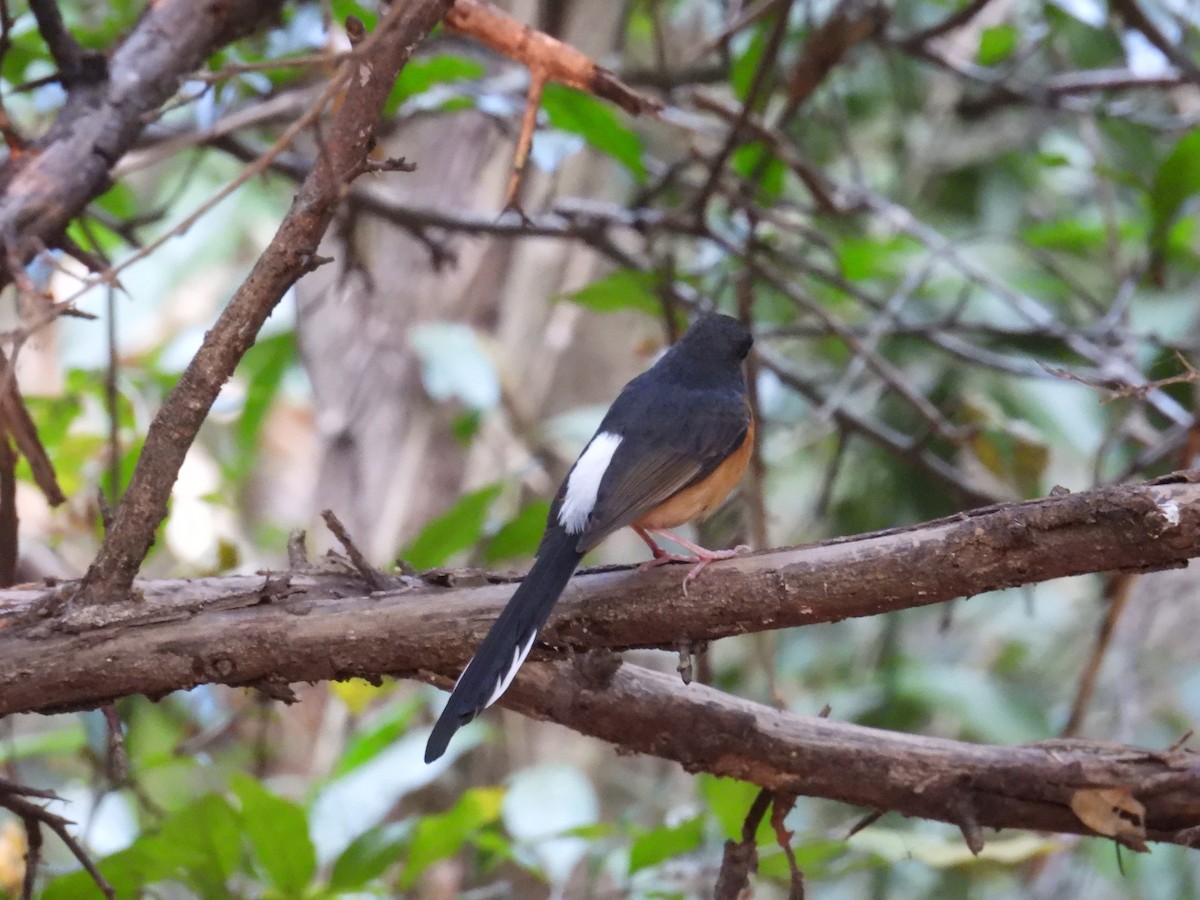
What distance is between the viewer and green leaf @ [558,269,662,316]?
3898mm

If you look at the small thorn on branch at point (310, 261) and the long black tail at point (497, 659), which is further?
the long black tail at point (497, 659)

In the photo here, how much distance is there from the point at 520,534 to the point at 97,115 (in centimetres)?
166

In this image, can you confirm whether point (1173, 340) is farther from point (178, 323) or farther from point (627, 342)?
point (178, 323)

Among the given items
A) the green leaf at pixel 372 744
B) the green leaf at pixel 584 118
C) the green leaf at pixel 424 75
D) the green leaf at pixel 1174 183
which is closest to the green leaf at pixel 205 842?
the green leaf at pixel 372 744

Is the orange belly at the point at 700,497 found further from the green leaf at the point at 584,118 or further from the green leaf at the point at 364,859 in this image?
the green leaf at the point at 584,118

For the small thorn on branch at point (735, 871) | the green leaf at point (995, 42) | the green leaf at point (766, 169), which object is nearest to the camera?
the small thorn on branch at point (735, 871)

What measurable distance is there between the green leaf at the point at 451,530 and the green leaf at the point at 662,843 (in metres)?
1.08

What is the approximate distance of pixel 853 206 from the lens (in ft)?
14.6

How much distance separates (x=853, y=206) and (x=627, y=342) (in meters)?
2.19

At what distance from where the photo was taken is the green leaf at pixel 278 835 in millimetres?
2621

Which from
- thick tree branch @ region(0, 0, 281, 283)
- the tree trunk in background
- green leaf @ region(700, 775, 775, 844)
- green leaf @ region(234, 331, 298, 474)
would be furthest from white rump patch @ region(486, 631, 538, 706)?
the tree trunk in background

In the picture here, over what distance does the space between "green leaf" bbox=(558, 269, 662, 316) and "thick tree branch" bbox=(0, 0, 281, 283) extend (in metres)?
1.33

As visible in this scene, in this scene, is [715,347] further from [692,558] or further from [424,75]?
[424,75]

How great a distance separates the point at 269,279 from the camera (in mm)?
1916
